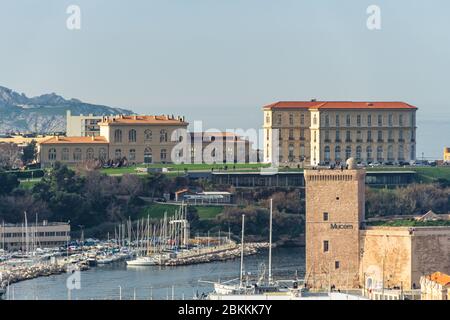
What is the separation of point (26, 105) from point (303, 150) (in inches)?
3653

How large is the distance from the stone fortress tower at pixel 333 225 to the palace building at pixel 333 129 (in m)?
40.6

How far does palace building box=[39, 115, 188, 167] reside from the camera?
305ft

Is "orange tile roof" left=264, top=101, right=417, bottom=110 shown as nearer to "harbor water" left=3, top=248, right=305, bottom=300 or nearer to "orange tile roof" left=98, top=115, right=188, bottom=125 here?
"orange tile roof" left=98, top=115, right=188, bottom=125

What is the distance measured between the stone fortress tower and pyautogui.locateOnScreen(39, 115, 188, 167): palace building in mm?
43530

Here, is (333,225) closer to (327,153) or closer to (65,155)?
(327,153)

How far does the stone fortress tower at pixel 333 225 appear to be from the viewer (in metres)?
49.2

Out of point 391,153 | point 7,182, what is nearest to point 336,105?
point 391,153

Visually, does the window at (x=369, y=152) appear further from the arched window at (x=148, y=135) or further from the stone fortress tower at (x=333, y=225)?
the stone fortress tower at (x=333, y=225)

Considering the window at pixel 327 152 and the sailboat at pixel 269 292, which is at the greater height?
the window at pixel 327 152

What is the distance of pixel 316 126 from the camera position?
299 feet

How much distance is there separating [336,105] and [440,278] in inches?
1921

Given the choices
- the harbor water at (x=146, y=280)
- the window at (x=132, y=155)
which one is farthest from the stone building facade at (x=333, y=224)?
the window at (x=132, y=155)
